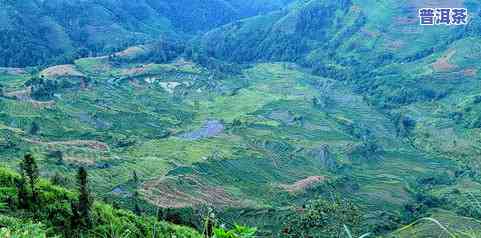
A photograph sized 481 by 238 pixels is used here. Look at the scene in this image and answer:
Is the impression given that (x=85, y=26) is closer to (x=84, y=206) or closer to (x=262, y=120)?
(x=262, y=120)

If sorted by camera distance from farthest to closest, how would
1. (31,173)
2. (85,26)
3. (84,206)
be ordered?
(85,26) < (84,206) < (31,173)

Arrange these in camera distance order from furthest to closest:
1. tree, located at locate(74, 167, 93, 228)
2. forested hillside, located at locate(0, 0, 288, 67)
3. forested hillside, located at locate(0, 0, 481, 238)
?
forested hillside, located at locate(0, 0, 288, 67) < forested hillside, located at locate(0, 0, 481, 238) < tree, located at locate(74, 167, 93, 228)

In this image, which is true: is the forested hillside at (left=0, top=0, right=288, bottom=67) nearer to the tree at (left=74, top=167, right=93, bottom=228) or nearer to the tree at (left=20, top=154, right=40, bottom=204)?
the tree at (left=20, top=154, right=40, bottom=204)

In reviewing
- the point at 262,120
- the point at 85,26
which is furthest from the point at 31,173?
the point at 85,26

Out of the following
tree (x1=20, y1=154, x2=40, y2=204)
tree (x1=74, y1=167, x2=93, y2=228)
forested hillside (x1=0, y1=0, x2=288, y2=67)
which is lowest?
forested hillside (x1=0, y1=0, x2=288, y2=67)

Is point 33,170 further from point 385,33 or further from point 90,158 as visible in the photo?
point 385,33

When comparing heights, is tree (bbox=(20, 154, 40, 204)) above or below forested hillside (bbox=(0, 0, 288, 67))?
Answer: above

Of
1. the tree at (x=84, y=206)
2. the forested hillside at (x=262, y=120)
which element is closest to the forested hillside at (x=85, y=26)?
the forested hillside at (x=262, y=120)

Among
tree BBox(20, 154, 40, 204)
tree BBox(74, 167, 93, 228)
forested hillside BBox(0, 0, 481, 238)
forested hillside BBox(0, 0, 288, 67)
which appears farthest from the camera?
forested hillside BBox(0, 0, 288, 67)

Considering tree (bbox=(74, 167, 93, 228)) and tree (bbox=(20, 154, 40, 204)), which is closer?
tree (bbox=(20, 154, 40, 204))

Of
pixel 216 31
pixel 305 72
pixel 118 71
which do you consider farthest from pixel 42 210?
Result: pixel 216 31

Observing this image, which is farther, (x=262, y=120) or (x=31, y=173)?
(x=262, y=120)

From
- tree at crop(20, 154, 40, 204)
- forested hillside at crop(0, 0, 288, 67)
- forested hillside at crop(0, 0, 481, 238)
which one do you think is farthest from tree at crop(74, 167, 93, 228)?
forested hillside at crop(0, 0, 288, 67)

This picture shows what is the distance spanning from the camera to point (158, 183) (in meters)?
44.6
